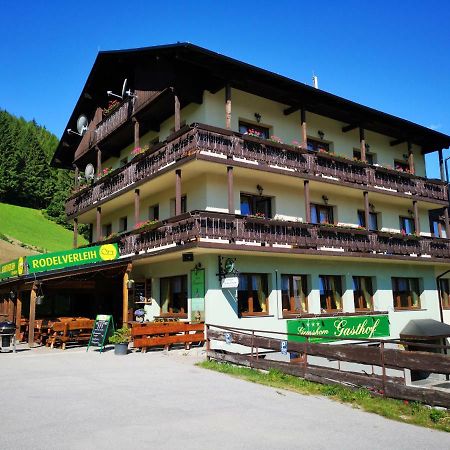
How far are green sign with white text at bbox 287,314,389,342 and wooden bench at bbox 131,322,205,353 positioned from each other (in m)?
4.25

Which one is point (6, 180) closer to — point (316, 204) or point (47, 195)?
point (47, 195)

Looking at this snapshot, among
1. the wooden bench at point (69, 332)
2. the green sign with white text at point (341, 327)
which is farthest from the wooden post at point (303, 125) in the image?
the wooden bench at point (69, 332)

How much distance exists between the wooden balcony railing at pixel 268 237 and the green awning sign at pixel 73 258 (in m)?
1.62

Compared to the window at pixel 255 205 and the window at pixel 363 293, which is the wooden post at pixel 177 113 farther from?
the window at pixel 363 293

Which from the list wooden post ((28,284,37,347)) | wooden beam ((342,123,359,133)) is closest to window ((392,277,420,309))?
wooden beam ((342,123,359,133))

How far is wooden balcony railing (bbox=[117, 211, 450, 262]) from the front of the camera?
654 inches

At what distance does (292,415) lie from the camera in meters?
8.43

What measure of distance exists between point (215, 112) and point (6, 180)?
72.7 m

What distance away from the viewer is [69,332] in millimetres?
18562

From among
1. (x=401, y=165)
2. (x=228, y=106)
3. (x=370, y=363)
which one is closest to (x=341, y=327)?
(x=228, y=106)

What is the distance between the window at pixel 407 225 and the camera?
2675 centimetres

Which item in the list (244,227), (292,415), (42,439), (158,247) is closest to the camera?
(42,439)

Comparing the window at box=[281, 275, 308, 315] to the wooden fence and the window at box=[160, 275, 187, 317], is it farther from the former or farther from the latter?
the wooden fence

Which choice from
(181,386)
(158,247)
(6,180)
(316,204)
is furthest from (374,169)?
(6,180)
